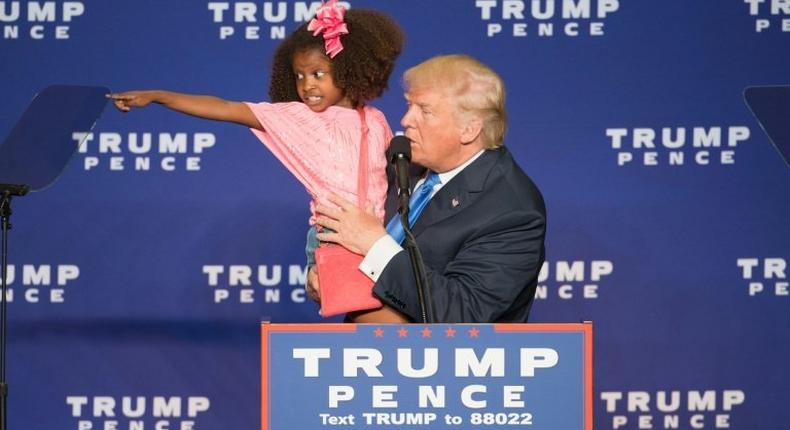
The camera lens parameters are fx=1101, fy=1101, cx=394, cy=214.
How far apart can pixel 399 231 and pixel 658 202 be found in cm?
148

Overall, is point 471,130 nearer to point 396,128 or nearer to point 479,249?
point 479,249

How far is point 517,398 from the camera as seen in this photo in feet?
5.22

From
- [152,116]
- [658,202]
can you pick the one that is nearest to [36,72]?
[152,116]

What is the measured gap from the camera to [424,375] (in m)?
1.58

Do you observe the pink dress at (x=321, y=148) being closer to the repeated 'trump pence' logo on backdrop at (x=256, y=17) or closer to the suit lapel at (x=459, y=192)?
the suit lapel at (x=459, y=192)

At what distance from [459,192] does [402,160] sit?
0.67 ft

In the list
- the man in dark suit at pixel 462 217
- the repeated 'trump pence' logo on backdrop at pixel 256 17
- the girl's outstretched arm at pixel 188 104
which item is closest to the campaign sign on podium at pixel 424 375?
the man in dark suit at pixel 462 217

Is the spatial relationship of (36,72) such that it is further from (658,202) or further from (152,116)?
(658,202)

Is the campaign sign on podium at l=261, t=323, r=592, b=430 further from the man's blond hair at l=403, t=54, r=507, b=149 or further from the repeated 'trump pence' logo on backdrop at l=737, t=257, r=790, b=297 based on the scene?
the repeated 'trump pence' logo on backdrop at l=737, t=257, r=790, b=297

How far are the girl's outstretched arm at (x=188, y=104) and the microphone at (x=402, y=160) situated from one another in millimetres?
360

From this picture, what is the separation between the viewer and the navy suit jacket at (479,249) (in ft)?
6.00

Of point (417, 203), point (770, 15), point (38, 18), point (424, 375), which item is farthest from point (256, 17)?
point (424, 375)

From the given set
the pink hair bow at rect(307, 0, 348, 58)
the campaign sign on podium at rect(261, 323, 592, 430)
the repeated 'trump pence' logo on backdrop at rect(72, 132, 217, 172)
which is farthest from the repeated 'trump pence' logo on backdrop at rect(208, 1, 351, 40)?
the campaign sign on podium at rect(261, 323, 592, 430)

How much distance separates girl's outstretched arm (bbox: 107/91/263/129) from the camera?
199cm
